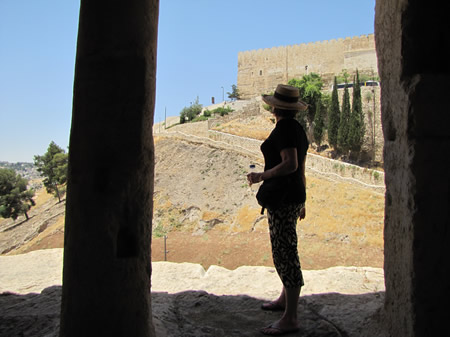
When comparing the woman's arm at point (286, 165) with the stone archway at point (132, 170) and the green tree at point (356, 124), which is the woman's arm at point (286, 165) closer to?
the stone archway at point (132, 170)

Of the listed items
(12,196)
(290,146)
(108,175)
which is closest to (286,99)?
(290,146)

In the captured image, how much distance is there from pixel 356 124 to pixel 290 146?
33884 mm

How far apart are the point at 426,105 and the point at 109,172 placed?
200 cm

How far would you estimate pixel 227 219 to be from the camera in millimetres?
23016

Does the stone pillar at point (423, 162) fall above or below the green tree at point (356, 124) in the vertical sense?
below

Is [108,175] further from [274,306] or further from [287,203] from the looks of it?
[274,306]

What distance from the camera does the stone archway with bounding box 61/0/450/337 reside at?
8.13 ft

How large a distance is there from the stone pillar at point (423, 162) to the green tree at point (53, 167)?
1525 inches

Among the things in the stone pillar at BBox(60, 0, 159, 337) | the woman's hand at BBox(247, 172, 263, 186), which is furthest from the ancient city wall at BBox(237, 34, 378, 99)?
the stone pillar at BBox(60, 0, 159, 337)

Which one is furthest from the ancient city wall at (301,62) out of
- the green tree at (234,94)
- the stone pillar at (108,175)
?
the stone pillar at (108,175)

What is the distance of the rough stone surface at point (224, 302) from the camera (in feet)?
10.6

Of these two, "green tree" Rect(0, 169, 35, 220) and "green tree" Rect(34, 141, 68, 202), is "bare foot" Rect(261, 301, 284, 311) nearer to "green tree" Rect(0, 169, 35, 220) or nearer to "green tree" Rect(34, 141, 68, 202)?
"green tree" Rect(34, 141, 68, 202)

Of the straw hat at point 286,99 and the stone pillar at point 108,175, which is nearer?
the stone pillar at point 108,175

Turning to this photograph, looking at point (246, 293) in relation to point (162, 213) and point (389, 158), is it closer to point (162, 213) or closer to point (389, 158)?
point (389, 158)
